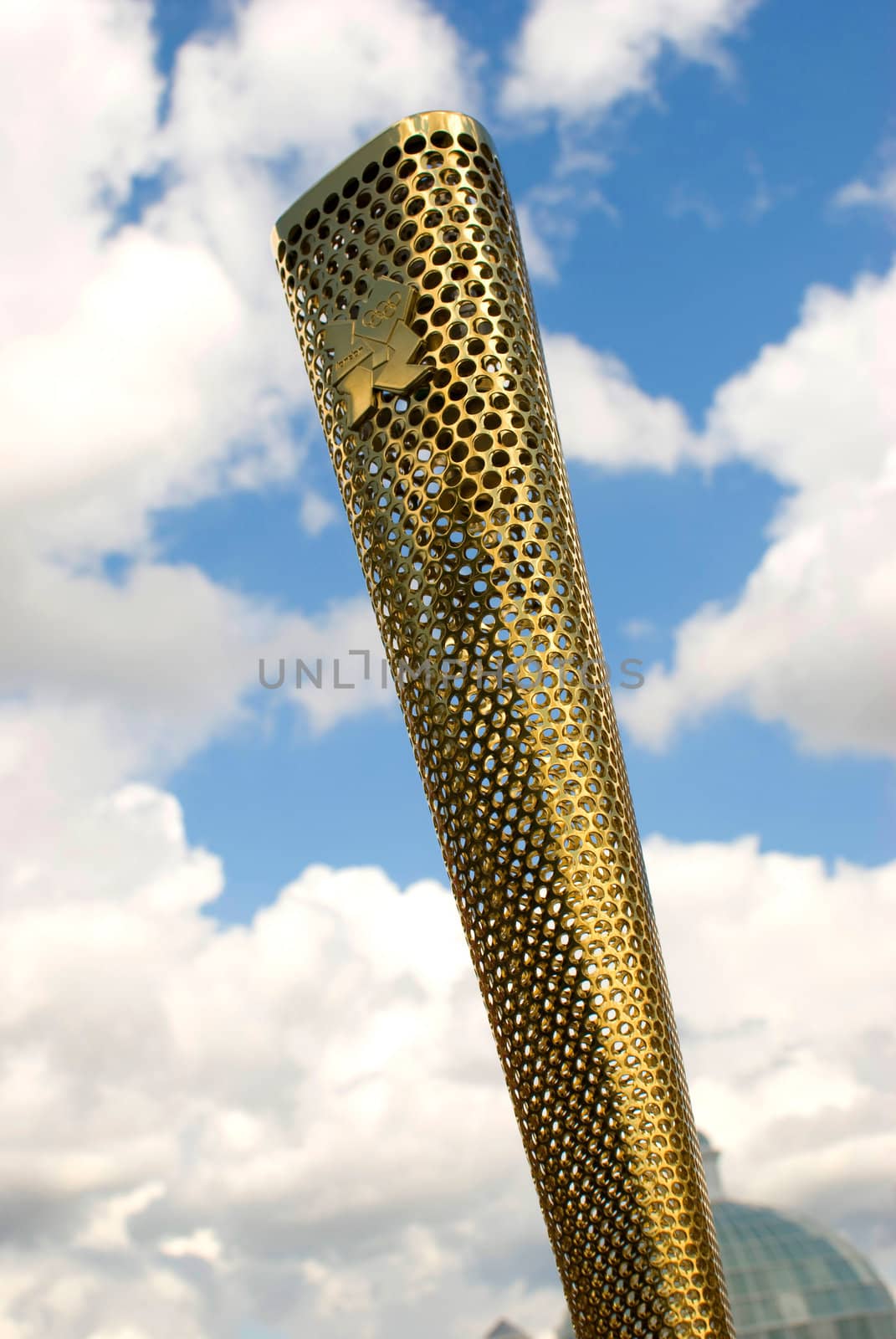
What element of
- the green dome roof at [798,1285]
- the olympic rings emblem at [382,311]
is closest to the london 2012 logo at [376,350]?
the olympic rings emblem at [382,311]

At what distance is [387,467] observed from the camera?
13.3 m

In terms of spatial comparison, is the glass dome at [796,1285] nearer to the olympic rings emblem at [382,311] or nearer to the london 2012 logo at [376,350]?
the london 2012 logo at [376,350]

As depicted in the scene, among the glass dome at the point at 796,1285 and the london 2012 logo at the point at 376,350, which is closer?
the london 2012 logo at the point at 376,350

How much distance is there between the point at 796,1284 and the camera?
39.8m

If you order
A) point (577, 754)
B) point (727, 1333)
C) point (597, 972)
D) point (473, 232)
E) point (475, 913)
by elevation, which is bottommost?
point (727, 1333)

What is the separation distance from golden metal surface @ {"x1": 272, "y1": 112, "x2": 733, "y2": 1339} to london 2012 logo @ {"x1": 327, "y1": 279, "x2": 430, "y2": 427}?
0.11ft

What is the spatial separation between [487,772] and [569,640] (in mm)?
1593

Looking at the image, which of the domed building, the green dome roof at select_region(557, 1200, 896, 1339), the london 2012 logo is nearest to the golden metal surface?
the london 2012 logo

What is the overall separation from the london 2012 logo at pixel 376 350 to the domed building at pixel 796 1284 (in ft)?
110

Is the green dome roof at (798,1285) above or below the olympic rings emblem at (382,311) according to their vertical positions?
below

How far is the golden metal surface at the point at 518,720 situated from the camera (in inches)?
481

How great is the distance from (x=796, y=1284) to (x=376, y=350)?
3704cm

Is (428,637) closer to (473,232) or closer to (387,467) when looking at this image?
(387,467)

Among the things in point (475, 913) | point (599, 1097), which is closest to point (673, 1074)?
point (599, 1097)
